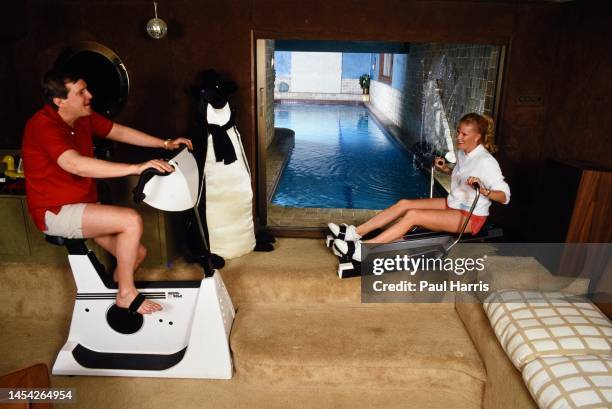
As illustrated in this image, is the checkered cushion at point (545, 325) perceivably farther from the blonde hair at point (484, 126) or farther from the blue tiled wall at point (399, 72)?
the blue tiled wall at point (399, 72)

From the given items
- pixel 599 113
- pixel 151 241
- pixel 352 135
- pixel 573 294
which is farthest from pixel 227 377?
pixel 352 135

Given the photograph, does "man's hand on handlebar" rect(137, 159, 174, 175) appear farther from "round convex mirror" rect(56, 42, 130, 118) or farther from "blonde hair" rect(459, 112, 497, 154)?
"blonde hair" rect(459, 112, 497, 154)

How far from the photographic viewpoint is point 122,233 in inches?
100.0

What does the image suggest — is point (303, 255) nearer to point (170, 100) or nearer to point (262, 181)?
point (262, 181)

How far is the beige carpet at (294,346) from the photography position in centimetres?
267

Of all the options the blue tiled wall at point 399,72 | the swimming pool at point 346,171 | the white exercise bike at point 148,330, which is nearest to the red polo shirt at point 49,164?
the white exercise bike at point 148,330

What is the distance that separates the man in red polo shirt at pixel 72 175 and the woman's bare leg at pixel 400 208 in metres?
1.49

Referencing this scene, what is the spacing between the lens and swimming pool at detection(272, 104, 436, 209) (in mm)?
5988

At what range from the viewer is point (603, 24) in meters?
3.19

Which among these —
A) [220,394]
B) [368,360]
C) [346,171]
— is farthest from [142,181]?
[346,171]

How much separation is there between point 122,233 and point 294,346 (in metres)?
1.19

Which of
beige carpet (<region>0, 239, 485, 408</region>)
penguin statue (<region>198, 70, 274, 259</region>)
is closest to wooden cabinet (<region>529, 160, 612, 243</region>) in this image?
beige carpet (<region>0, 239, 485, 408</region>)

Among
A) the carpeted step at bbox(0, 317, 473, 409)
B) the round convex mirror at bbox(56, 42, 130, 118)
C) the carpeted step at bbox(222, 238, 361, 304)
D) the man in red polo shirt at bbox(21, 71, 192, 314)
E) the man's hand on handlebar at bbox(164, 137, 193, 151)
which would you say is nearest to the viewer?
the man in red polo shirt at bbox(21, 71, 192, 314)

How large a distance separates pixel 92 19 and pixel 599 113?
150 inches
